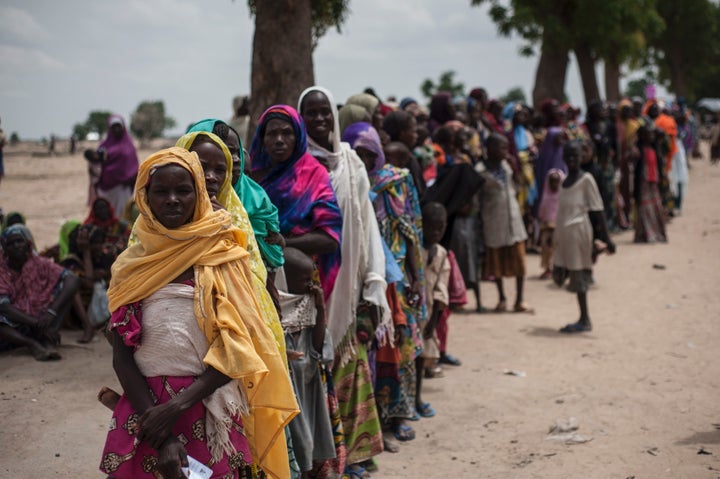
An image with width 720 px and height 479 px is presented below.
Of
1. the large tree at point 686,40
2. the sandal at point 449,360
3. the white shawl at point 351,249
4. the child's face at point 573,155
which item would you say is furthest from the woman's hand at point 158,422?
the large tree at point 686,40

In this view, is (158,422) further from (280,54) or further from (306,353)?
(280,54)

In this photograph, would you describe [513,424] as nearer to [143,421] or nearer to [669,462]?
[669,462]

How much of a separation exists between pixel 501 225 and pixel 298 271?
5.25m

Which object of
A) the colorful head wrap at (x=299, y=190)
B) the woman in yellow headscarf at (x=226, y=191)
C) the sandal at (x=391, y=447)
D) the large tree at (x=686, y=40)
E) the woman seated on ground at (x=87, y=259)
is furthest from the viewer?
the large tree at (x=686, y=40)

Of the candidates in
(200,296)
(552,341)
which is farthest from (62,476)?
(552,341)

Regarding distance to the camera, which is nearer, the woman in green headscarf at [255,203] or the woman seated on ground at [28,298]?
the woman in green headscarf at [255,203]

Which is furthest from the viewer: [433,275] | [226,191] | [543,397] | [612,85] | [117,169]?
[612,85]

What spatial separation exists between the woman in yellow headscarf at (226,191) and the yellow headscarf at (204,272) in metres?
0.25

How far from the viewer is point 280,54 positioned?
25.3 feet

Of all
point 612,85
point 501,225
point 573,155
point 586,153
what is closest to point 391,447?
point 573,155

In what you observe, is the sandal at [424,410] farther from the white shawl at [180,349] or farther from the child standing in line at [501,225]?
the child standing in line at [501,225]

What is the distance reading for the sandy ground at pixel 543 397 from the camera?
4.67m

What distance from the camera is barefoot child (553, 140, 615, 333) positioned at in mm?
7730

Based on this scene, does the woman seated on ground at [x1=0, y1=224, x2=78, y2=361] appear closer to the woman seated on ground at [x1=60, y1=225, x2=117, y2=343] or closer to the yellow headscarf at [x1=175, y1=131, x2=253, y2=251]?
the woman seated on ground at [x1=60, y1=225, x2=117, y2=343]
